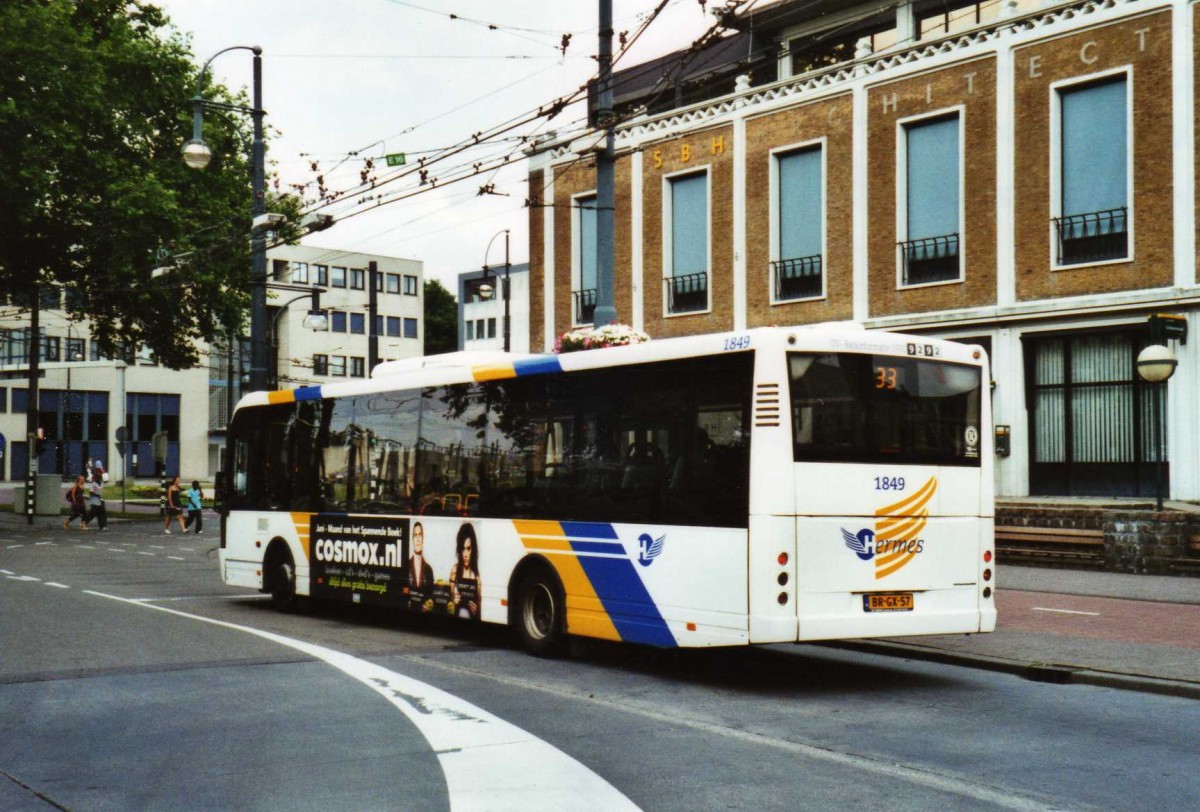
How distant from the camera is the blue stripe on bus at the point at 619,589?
1087 cm

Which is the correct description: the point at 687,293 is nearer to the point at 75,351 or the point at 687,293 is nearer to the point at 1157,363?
the point at 1157,363

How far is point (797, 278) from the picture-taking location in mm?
27531

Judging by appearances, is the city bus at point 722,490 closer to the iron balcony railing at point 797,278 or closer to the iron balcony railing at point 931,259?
the iron balcony railing at point 931,259

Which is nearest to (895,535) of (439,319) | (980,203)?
(980,203)

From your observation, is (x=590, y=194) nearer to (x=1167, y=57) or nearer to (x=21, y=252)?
(x=1167, y=57)

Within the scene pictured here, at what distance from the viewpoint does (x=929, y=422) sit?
10.7 metres

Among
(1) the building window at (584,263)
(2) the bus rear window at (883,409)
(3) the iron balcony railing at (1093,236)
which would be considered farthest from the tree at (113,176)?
(2) the bus rear window at (883,409)

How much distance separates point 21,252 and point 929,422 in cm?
3356

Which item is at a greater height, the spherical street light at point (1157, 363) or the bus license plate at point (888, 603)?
the spherical street light at point (1157, 363)

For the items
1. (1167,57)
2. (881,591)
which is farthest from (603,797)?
(1167,57)

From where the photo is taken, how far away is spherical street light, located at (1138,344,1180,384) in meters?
19.6

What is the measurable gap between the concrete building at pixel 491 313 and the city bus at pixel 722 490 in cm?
8211

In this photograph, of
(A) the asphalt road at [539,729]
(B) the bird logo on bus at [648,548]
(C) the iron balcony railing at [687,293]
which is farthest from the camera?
(C) the iron balcony railing at [687,293]

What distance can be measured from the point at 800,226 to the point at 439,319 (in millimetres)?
85375
